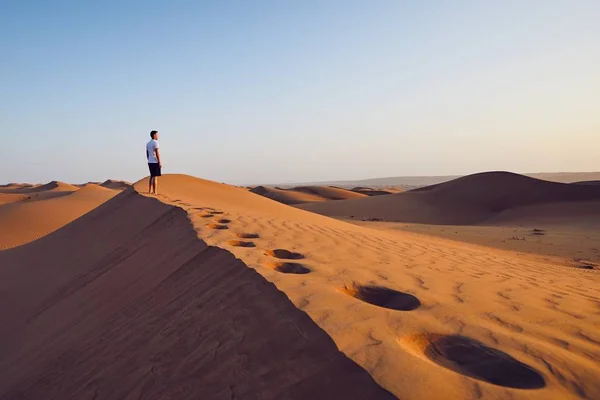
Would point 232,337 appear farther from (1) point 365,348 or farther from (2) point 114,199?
(2) point 114,199

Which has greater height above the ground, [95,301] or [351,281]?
[351,281]

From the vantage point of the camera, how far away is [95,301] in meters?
4.70

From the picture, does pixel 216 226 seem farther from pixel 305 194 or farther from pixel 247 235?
pixel 305 194

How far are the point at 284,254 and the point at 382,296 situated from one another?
4.86ft

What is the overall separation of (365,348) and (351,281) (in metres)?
1.35

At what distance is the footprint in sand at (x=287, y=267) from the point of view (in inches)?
144

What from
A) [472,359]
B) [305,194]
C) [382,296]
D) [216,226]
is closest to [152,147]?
[216,226]

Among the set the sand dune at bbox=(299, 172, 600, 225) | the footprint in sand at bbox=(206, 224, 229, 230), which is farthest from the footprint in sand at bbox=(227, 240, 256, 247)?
the sand dune at bbox=(299, 172, 600, 225)

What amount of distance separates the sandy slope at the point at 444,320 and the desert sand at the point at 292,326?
0.01m

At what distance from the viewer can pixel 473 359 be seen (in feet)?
6.88

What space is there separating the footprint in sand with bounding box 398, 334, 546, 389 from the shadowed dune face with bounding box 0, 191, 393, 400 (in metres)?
0.50

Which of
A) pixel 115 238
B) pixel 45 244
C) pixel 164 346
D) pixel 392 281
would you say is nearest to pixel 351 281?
pixel 392 281

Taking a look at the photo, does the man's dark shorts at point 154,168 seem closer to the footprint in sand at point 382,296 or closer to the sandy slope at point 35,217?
the sandy slope at point 35,217

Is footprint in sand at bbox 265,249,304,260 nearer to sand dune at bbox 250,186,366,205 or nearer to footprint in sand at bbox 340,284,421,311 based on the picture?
footprint in sand at bbox 340,284,421,311
